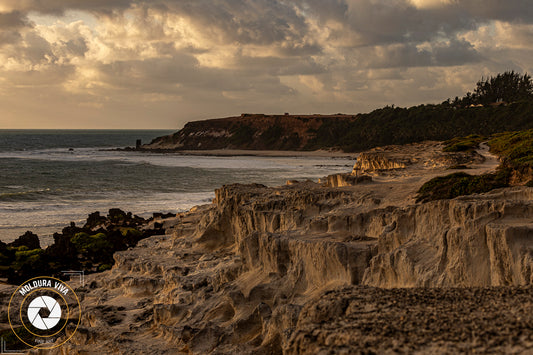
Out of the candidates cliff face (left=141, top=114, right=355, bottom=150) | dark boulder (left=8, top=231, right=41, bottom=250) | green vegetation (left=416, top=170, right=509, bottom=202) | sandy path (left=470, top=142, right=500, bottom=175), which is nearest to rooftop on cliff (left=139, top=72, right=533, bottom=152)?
cliff face (left=141, top=114, right=355, bottom=150)

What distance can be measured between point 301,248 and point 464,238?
3.71 meters

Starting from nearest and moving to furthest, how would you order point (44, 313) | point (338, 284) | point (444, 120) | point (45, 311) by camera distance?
point (338, 284)
point (44, 313)
point (45, 311)
point (444, 120)

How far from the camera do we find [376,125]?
117 meters

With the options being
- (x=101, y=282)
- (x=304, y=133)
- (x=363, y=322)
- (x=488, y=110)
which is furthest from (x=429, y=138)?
(x=363, y=322)

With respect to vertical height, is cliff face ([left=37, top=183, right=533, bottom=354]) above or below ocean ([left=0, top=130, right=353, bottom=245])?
above

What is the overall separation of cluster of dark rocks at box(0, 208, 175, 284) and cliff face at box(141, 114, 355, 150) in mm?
101708

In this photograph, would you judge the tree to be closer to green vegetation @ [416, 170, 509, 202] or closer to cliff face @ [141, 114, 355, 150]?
cliff face @ [141, 114, 355, 150]

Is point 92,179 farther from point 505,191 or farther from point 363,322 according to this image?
point 363,322

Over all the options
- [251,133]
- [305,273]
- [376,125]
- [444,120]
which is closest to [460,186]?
[305,273]

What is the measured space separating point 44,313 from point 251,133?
12453cm

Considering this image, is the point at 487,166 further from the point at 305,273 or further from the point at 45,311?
the point at 45,311

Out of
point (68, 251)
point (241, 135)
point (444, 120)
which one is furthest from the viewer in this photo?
point (241, 135)

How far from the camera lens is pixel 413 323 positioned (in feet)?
18.8

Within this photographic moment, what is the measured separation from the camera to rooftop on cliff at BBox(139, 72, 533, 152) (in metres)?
93.2
